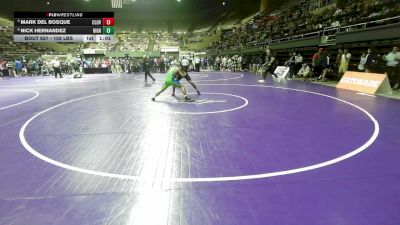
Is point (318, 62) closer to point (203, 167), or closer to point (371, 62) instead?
point (371, 62)

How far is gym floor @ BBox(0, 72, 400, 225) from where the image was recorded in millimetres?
3258

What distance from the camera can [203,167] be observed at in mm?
4504

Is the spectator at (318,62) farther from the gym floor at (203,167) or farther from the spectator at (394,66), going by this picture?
the gym floor at (203,167)

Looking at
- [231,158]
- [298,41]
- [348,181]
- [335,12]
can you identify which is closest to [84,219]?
[231,158]

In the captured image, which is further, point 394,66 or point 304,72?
point 304,72

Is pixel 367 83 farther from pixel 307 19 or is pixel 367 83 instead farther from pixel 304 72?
pixel 307 19

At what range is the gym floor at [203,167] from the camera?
3258mm

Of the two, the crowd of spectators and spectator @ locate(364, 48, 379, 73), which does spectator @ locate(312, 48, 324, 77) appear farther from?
spectator @ locate(364, 48, 379, 73)
